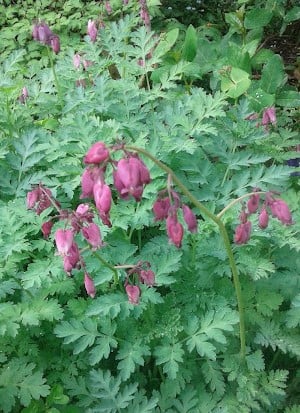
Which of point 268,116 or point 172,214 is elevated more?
point 172,214

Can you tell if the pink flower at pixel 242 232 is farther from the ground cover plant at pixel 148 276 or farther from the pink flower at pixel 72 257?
the pink flower at pixel 72 257

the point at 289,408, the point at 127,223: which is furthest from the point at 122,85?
the point at 289,408

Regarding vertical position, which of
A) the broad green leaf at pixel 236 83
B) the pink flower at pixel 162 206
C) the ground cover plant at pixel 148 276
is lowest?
the ground cover plant at pixel 148 276

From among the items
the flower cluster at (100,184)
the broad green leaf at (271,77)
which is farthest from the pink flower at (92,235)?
the broad green leaf at (271,77)

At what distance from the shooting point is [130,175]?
1550 millimetres

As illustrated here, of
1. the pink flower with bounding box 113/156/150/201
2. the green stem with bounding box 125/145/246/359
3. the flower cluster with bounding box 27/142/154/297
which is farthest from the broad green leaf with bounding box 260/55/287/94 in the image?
the pink flower with bounding box 113/156/150/201

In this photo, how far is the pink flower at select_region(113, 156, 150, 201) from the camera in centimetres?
155

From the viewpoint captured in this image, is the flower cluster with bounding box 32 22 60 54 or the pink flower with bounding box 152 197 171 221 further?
the flower cluster with bounding box 32 22 60 54

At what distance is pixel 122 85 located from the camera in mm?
3047

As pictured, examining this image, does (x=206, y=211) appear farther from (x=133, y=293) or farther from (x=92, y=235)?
(x=133, y=293)

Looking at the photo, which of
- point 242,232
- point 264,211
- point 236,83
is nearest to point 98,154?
point 242,232

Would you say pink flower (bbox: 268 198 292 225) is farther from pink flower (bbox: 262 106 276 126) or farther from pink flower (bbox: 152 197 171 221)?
pink flower (bbox: 262 106 276 126)

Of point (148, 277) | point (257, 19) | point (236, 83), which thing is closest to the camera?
point (148, 277)

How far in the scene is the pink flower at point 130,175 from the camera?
1549 millimetres
